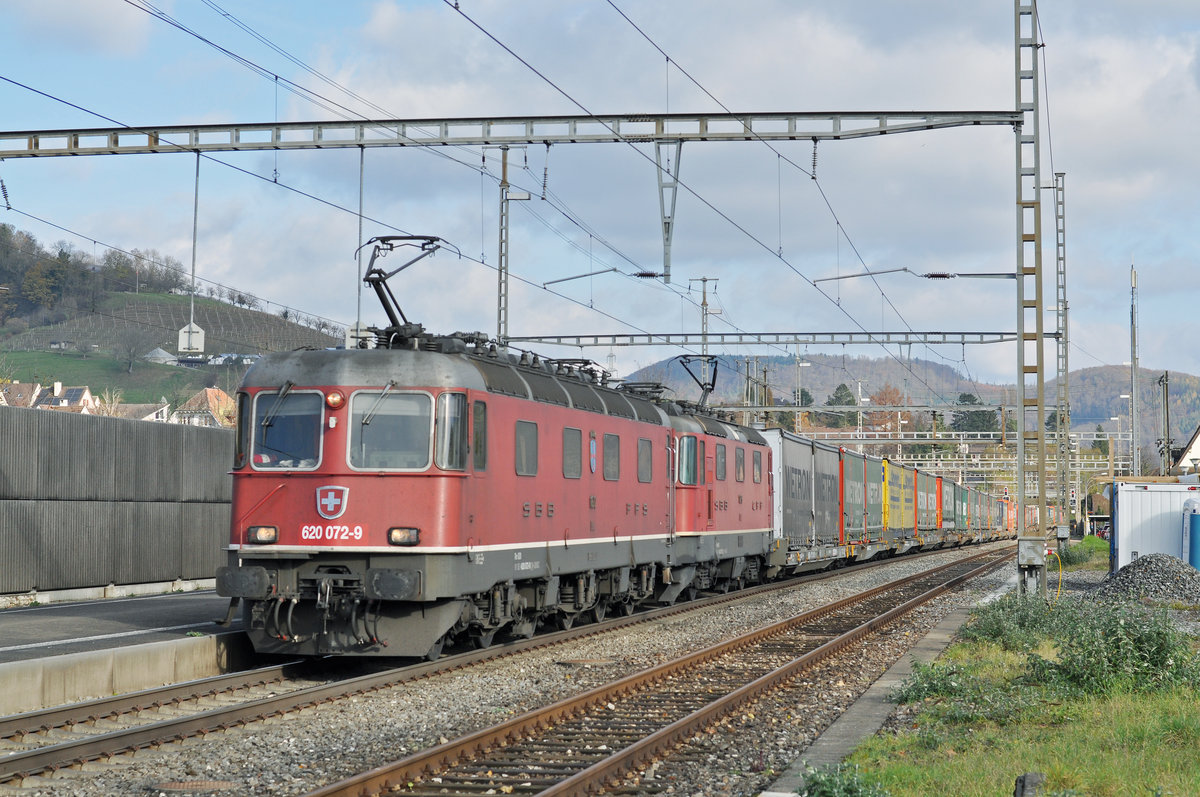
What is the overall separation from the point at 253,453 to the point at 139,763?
5010 mm

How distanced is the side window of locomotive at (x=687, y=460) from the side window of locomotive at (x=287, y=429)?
385 inches

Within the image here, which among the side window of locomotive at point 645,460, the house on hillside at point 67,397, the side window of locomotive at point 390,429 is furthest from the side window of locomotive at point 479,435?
the house on hillside at point 67,397

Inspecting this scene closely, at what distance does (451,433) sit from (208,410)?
181 feet

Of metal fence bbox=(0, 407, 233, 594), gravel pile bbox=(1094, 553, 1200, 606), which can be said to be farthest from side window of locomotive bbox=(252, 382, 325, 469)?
gravel pile bbox=(1094, 553, 1200, 606)

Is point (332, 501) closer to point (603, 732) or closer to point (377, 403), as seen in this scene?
point (377, 403)

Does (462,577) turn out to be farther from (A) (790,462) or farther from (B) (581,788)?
(A) (790,462)

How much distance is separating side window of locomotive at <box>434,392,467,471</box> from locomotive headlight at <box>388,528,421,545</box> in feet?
2.49

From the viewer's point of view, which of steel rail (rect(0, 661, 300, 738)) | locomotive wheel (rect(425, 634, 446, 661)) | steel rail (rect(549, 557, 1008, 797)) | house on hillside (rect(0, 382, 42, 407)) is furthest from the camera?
house on hillside (rect(0, 382, 42, 407))

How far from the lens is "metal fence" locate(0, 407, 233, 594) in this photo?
63.8 ft

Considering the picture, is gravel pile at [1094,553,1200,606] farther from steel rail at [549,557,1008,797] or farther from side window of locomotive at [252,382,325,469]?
side window of locomotive at [252,382,325,469]

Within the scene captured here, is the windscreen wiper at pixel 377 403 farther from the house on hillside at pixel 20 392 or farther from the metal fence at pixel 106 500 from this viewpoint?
the house on hillside at pixel 20 392

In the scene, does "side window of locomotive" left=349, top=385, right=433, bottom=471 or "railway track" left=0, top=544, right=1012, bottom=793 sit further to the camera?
"side window of locomotive" left=349, top=385, right=433, bottom=471

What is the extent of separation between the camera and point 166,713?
1095 cm

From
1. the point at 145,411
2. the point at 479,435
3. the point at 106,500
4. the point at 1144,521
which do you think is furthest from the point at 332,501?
the point at 145,411
